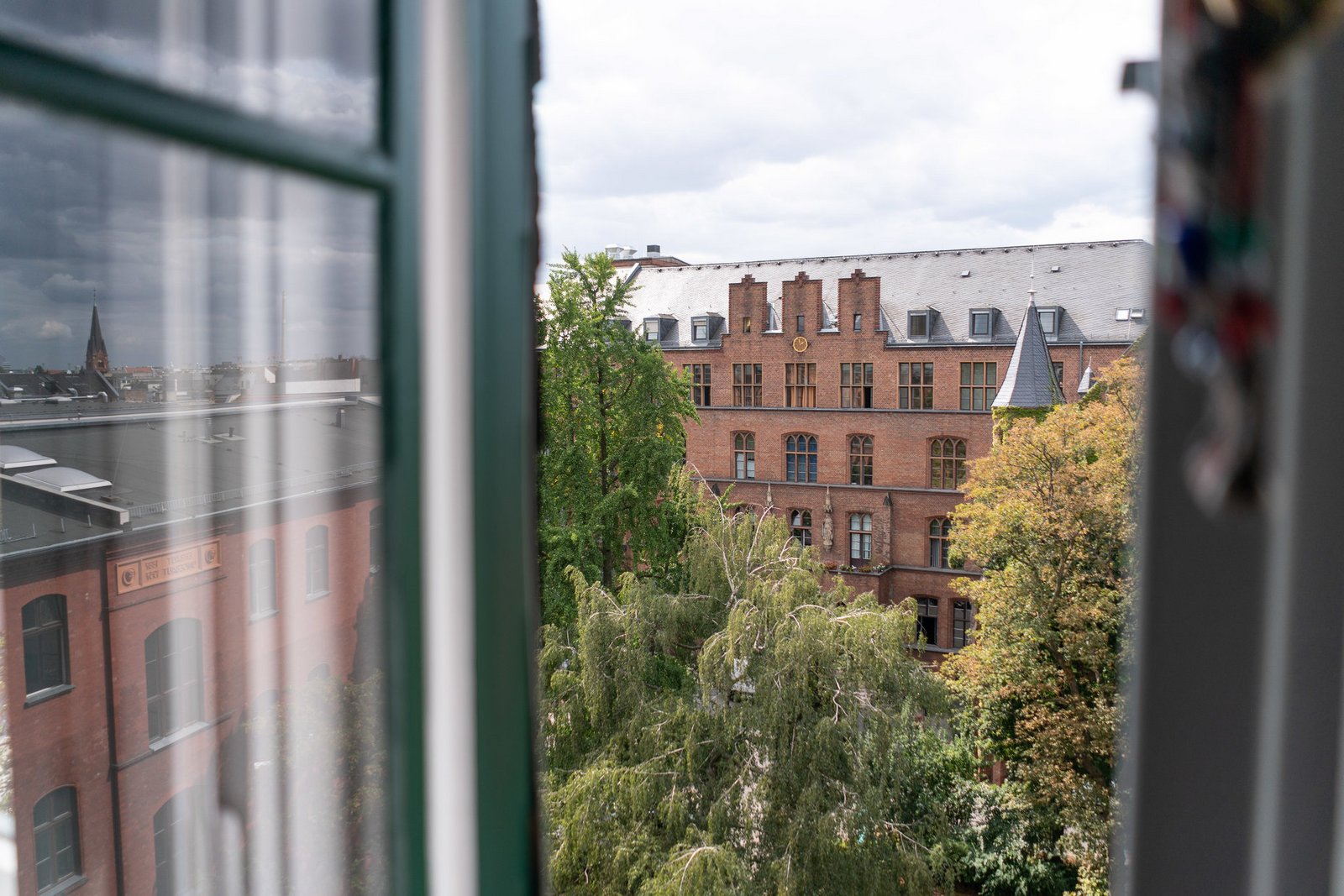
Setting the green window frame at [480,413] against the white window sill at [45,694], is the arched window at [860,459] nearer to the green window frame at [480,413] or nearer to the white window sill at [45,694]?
the green window frame at [480,413]

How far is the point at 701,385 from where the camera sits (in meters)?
12.6

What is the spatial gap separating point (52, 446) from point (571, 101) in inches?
297

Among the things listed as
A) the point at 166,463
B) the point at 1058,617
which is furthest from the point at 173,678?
the point at 1058,617

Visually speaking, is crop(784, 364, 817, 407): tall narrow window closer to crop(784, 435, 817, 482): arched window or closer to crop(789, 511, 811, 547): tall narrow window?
crop(784, 435, 817, 482): arched window

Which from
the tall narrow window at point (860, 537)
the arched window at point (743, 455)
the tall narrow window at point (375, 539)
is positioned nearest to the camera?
the tall narrow window at point (375, 539)

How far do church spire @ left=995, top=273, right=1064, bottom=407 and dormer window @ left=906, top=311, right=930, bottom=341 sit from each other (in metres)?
2.65

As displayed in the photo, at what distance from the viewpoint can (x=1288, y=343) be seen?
0.25 m

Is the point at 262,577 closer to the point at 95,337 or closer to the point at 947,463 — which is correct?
the point at 95,337

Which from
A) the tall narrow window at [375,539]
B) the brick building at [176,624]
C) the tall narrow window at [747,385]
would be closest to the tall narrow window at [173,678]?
the brick building at [176,624]

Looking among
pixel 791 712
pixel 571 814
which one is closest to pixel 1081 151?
pixel 791 712

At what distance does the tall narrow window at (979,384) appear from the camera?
35.4 ft

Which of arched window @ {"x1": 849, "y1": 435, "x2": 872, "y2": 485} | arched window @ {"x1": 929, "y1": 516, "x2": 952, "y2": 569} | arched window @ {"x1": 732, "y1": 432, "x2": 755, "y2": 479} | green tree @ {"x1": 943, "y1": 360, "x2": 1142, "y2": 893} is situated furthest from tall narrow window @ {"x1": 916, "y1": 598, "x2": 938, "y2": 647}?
green tree @ {"x1": 943, "y1": 360, "x2": 1142, "y2": 893}

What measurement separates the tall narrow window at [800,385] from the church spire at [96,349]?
38.4ft

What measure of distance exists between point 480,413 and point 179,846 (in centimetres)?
31
